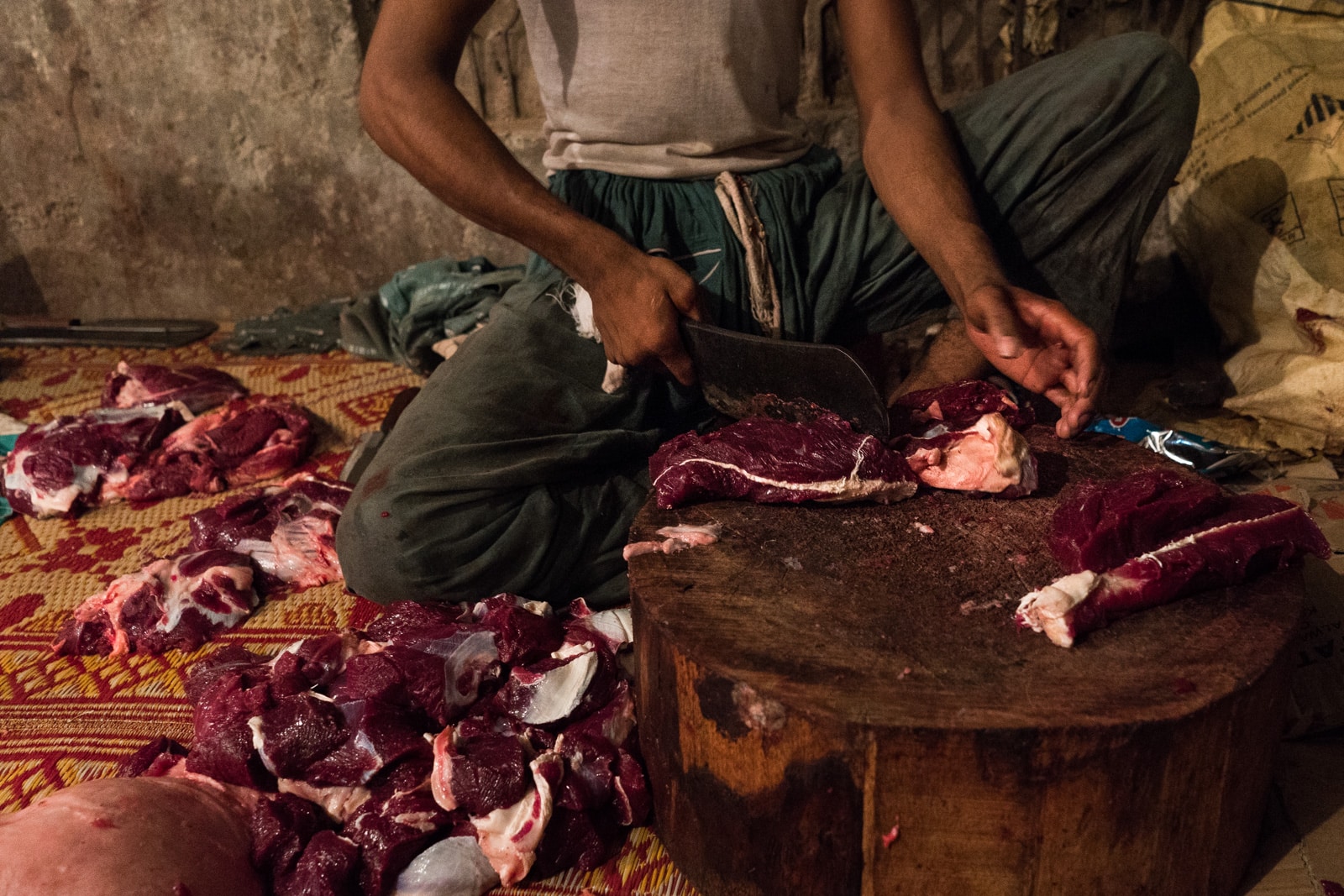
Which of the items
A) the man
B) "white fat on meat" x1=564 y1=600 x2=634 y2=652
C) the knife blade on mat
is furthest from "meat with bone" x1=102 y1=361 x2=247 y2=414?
"white fat on meat" x1=564 y1=600 x2=634 y2=652

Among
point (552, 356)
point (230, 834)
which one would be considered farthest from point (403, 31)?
point (230, 834)

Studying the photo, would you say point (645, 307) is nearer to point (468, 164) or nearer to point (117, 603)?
point (468, 164)

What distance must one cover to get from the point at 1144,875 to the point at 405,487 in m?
1.72

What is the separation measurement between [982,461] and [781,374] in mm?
451

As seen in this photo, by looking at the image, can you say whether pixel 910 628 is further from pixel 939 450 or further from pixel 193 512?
pixel 193 512

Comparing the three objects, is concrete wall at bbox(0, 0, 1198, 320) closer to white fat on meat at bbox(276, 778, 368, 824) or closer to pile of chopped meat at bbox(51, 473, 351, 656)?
pile of chopped meat at bbox(51, 473, 351, 656)

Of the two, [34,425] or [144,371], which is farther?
[144,371]

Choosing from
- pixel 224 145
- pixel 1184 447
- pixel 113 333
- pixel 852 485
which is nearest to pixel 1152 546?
pixel 852 485

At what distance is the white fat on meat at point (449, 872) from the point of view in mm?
1843

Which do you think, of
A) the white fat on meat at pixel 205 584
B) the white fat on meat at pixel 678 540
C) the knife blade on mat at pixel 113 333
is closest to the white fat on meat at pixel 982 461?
the white fat on meat at pixel 678 540

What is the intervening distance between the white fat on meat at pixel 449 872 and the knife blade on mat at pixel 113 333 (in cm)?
410

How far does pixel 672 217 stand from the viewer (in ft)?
8.75

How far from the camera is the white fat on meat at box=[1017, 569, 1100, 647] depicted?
1538 millimetres

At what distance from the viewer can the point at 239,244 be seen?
5387mm
